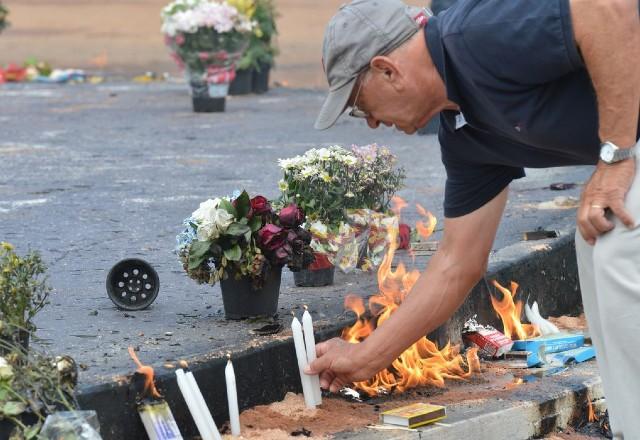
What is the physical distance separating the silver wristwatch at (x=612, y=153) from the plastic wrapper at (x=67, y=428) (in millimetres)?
1530

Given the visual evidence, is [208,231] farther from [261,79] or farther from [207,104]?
[261,79]

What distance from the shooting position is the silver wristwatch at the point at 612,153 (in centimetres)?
375

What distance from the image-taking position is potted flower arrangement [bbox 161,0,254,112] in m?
13.9

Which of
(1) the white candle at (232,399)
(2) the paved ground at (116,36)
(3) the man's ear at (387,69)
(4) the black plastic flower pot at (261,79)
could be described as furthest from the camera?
(2) the paved ground at (116,36)

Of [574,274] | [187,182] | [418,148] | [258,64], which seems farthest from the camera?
[258,64]

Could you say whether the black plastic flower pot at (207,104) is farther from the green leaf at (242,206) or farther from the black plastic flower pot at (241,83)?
the green leaf at (242,206)

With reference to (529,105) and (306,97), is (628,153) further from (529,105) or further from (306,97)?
(306,97)

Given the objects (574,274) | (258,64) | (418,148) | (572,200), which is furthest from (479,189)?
(258,64)

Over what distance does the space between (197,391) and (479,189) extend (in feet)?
3.58

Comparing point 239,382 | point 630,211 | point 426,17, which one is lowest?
point 239,382

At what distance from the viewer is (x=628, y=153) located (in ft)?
12.3

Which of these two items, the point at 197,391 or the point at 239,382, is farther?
the point at 239,382

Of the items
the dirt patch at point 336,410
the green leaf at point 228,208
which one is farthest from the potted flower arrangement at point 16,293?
the green leaf at point 228,208

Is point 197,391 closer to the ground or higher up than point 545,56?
closer to the ground
